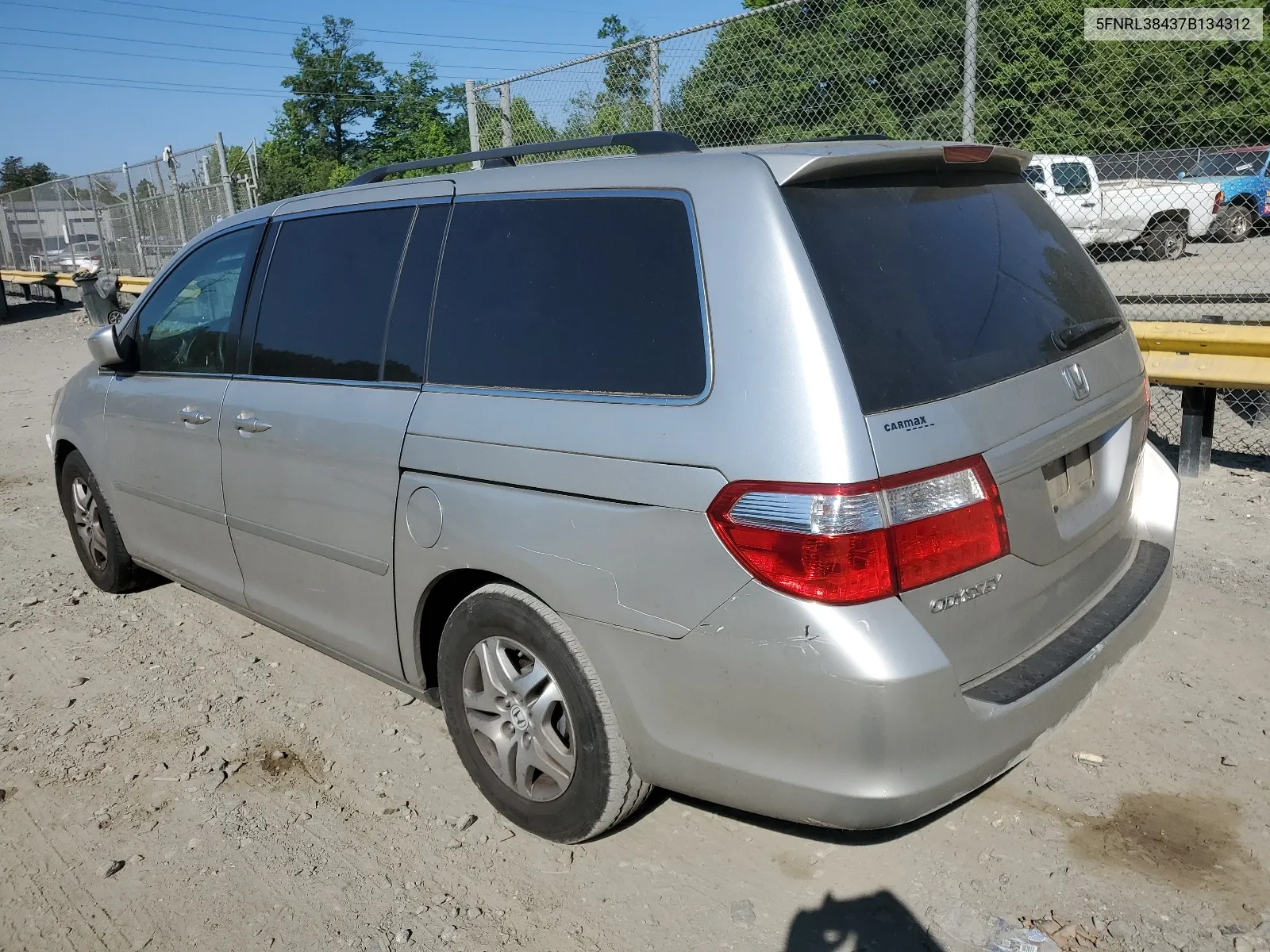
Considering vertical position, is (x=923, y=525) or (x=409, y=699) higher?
(x=923, y=525)

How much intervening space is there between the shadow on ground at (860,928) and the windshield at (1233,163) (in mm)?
12226

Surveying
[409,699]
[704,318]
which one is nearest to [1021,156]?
[704,318]

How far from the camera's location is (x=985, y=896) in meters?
2.66

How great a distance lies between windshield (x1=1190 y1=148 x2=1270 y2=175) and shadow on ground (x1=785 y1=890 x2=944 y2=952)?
40.1 feet

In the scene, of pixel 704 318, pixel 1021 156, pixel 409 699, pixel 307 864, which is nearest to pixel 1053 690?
pixel 704 318

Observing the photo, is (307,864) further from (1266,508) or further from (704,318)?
(1266,508)

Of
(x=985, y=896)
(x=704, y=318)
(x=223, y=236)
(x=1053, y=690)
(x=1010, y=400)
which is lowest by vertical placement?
(x=985, y=896)

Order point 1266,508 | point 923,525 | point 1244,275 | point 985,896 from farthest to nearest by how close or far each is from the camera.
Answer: point 1244,275 < point 1266,508 < point 985,896 < point 923,525

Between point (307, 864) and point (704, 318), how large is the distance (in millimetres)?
1960

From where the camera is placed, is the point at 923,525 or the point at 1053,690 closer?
the point at 923,525

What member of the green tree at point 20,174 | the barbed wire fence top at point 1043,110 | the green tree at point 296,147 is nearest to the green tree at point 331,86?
the green tree at point 296,147

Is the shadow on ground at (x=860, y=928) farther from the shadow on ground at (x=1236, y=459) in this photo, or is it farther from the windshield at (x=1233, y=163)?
the windshield at (x=1233, y=163)

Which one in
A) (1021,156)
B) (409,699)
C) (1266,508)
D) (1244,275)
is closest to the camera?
(1021,156)

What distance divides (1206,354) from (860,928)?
4.34 meters
